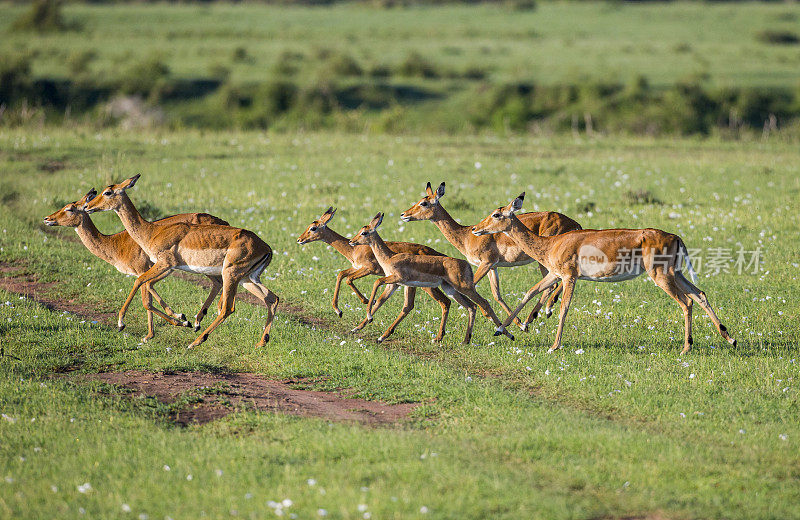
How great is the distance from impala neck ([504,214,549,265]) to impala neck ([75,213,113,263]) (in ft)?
18.1

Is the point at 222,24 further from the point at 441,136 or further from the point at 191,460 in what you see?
the point at 191,460

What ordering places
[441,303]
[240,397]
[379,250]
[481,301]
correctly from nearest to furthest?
1. [240,397]
2. [481,301]
3. [379,250]
4. [441,303]

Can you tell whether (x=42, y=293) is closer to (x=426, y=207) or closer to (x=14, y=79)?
(x=426, y=207)

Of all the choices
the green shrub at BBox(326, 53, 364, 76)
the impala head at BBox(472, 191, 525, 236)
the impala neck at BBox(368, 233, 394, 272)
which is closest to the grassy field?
the impala neck at BBox(368, 233, 394, 272)

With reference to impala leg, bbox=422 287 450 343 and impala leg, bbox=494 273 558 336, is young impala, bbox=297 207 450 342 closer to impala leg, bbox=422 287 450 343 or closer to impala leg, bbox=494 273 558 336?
impala leg, bbox=422 287 450 343

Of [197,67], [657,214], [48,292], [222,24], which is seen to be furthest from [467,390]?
[222,24]

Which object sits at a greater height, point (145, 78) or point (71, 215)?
point (71, 215)

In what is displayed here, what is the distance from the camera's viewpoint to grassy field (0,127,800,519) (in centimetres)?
767

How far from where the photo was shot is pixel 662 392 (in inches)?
407

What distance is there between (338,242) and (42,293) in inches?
186

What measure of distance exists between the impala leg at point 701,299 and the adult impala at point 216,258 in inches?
207

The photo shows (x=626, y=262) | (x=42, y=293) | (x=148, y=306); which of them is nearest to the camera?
(x=626, y=262)

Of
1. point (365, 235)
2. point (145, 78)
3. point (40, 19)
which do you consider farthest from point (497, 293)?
point (40, 19)

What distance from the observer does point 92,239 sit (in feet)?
42.9
